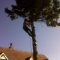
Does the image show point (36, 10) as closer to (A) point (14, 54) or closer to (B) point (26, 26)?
(B) point (26, 26)

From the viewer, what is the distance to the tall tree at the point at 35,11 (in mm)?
14495

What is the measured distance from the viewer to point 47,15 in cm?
1516

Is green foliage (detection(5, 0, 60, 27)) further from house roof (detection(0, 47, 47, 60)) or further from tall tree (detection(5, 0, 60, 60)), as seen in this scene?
house roof (detection(0, 47, 47, 60))

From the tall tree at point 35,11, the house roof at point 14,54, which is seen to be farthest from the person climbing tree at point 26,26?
the house roof at point 14,54

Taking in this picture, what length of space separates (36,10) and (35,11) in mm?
173

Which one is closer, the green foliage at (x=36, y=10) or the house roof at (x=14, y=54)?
the green foliage at (x=36, y=10)

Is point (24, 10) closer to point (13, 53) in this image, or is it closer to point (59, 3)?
point (59, 3)

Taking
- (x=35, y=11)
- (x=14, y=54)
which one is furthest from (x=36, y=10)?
(x=14, y=54)

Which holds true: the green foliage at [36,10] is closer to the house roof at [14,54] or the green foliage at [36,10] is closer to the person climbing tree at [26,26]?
the person climbing tree at [26,26]

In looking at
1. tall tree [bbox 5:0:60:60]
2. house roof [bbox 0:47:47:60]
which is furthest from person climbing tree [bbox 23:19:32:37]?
house roof [bbox 0:47:47:60]

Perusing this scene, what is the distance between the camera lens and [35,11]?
14.6m

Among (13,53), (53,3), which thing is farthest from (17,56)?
(53,3)

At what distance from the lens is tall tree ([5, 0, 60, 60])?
14.5 m

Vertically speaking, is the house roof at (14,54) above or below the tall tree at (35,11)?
below
